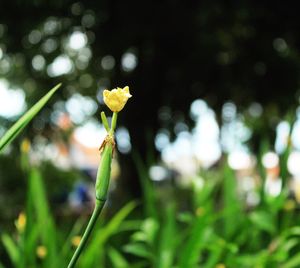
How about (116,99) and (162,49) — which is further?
(162,49)

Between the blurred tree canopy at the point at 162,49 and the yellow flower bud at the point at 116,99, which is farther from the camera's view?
the blurred tree canopy at the point at 162,49

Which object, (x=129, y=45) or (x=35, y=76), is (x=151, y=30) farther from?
(x=35, y=76)

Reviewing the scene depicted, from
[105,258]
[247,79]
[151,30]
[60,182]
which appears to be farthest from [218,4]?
[105,258]

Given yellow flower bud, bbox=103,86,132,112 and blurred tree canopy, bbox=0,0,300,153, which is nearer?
yellow flower bud, bbox=103,86,132,112

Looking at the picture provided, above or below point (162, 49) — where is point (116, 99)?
above
